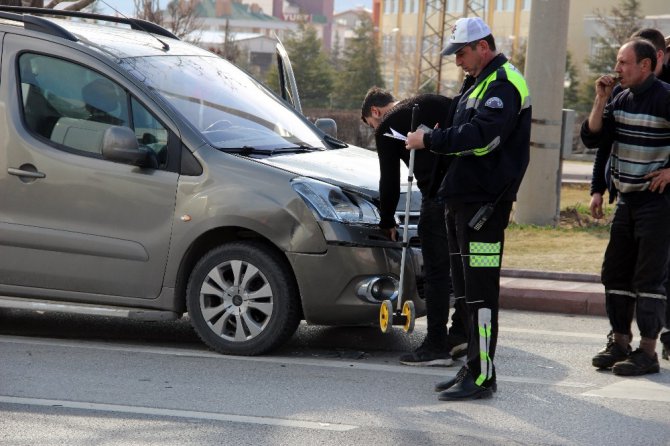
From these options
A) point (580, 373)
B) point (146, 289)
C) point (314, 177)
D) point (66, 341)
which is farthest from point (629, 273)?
point (66, 341)

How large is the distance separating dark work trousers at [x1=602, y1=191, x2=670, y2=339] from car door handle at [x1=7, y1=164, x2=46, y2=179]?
338cm

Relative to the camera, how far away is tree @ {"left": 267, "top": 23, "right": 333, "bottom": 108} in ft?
201

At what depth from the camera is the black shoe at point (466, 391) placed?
20.7ft

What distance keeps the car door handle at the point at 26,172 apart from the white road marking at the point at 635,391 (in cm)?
340

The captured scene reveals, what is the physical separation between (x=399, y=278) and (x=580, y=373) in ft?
3.82

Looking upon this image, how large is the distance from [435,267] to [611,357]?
3.79 ft

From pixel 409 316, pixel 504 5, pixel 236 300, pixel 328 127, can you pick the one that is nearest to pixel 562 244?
pixel 328 127

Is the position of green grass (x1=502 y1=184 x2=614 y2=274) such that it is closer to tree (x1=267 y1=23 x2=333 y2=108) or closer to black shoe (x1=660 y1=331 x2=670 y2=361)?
black shoe (x1=660 y1=331 x2=670 y2=361)

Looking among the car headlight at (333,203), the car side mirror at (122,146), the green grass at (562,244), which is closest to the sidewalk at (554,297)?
the green grass at (562,244)

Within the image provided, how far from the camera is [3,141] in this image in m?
7.54

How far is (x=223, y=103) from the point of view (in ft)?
25.7

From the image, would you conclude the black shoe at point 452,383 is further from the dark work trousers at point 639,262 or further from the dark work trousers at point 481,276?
the dark work trousers at point 639,262

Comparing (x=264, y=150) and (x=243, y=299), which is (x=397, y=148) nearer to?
(x=264, y=150)

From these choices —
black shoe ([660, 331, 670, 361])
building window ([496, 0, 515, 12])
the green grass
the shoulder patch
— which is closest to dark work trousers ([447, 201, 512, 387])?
the shoulder patch
